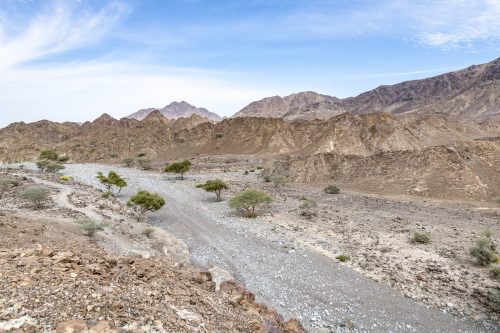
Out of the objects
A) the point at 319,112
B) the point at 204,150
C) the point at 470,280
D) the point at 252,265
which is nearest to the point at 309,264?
the point at 252,265

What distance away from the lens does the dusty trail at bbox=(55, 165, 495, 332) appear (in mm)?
12453

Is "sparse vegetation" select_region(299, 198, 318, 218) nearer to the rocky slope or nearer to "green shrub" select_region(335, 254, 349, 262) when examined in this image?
"green shrub" select_region(335, 254, 349, 262)

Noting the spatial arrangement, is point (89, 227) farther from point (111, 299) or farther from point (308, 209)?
point (308, 209)

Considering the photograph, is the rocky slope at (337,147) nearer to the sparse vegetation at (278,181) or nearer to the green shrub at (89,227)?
the sparse vegetation at (278,181)

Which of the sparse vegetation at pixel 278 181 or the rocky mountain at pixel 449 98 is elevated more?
the rocky mountain at pixel 449 98

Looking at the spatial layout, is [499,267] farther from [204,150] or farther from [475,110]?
[475,110]

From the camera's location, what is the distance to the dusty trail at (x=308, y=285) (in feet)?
40.9

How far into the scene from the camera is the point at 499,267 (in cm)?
1444

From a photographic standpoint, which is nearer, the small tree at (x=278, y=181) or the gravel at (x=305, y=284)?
the gravel at (x=305, y=284)

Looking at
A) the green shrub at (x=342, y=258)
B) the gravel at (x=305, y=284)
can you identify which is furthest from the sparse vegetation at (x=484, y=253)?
the green shrub at (x=342, y=258)

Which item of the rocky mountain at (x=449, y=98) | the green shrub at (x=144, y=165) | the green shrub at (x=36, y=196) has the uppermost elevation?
the rocky mountain at (x=449, y=98)

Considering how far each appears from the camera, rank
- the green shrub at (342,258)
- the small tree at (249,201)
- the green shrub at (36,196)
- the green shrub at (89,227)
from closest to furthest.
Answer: the green shrub at (89,227)
the green shrub at (342,258)
the green shrub at (36,196)
the small tree at (249,201)

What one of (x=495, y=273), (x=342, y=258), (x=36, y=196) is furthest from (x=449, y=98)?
(x=36, y=196)

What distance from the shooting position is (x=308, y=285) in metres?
15.0
